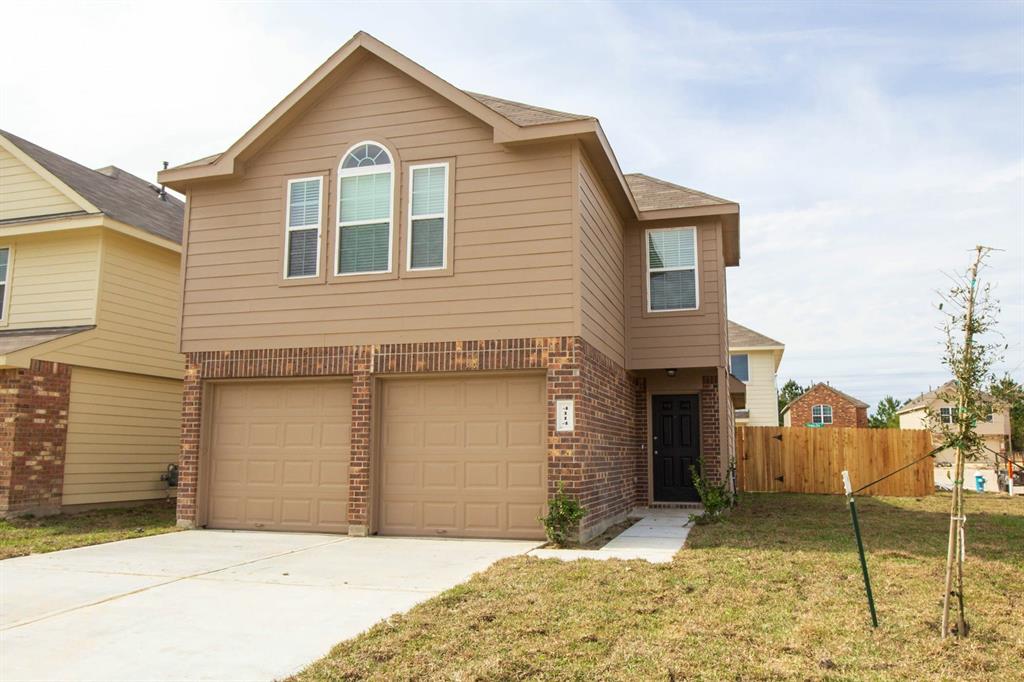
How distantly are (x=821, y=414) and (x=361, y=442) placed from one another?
38789 mm

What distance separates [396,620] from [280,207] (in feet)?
24.8

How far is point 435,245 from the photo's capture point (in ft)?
35.2

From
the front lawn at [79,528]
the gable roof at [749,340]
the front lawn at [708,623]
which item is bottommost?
the front lawn at [79,528]

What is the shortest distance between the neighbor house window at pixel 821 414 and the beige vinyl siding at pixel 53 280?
3900 cm

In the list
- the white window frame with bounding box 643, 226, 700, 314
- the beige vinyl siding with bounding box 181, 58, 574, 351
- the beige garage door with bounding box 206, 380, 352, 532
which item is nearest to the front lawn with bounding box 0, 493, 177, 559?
the beige garage door with bounding box 206, 380, 352, 532

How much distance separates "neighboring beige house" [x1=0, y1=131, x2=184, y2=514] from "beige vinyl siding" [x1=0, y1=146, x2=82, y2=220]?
25mm

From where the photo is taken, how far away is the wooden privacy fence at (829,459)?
19.0m

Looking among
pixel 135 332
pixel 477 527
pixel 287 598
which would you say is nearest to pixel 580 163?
pixel 477 527

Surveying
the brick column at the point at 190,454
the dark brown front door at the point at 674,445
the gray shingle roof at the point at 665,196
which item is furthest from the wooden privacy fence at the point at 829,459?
the brick column at the point at 190,454

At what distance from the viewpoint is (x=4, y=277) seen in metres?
15.0

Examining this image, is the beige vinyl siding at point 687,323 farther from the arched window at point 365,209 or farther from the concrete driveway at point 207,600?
the concrete driveway at point 207,600

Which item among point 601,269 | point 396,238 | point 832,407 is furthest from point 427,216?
point 832,407

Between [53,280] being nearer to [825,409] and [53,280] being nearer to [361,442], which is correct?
[361,442]

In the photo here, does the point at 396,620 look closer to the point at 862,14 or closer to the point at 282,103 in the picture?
the point at 282,103
